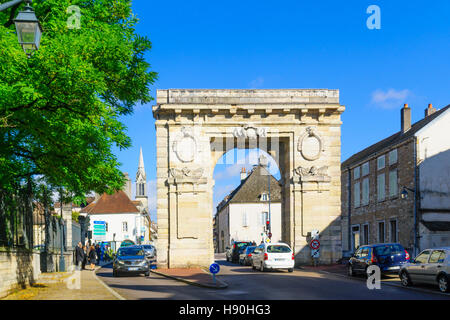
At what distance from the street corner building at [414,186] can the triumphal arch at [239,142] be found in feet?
15.8

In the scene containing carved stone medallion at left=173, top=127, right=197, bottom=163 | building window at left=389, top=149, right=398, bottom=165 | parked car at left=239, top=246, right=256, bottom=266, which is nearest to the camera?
carved stone medallion at left=173, top=127, right=197, bottom=163

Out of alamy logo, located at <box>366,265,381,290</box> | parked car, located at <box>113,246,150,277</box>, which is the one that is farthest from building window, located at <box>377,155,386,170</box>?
parked car, located at <box>113,246,150,277</box>

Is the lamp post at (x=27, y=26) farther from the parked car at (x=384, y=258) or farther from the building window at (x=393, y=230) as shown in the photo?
the building window at (x=393, y=230)

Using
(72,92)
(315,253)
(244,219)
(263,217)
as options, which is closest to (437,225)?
(315,253)

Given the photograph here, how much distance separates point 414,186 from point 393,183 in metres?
3.32

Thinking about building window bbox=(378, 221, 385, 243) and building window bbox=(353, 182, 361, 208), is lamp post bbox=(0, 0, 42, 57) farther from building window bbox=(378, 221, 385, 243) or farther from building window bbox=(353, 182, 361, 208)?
building window bbox=(353, 182, 361, 208)

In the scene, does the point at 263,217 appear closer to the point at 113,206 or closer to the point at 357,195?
the point at 113,206

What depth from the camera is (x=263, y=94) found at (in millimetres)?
31656

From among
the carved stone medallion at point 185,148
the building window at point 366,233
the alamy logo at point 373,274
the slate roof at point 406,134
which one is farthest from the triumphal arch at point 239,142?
the building window at point 366,233

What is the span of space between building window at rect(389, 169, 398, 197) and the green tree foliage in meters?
22.4

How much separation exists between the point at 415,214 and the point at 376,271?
509 inches

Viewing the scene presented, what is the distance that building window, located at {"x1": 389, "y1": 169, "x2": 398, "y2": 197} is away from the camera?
36.7m
